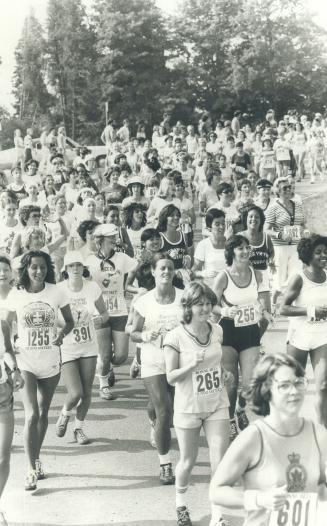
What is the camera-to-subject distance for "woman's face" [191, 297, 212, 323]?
18.3ft

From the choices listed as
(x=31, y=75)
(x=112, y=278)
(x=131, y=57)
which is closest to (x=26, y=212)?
(x=112, y=278)

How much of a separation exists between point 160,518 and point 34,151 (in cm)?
1857

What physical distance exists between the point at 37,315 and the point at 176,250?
10.3 ft

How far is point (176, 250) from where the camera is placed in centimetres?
952

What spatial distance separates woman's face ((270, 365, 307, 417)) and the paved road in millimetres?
2073

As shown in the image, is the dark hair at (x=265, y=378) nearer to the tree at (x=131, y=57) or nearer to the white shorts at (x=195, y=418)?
the white shorts at (x=195, y=418)

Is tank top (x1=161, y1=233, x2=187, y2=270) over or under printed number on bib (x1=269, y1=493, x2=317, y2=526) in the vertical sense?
over

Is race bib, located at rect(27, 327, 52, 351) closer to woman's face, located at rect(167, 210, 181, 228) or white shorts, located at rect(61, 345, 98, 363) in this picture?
white shorts, located at rect(61, 345, 98, 363)

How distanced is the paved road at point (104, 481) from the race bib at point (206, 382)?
0.89m

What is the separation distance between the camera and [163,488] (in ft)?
20.6

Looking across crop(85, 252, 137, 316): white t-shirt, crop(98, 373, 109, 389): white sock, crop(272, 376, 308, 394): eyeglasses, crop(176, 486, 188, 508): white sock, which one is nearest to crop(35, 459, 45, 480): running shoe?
crop(176, 486, 188, 508): white sock

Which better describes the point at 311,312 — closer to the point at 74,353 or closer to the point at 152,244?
the point at 74,353

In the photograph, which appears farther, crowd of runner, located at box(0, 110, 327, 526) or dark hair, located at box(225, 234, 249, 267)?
dark hair, located at box(225, 234, 249, 267)

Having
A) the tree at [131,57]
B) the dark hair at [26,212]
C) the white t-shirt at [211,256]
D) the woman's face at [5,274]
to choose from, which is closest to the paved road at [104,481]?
the woman's face at [5,274]
